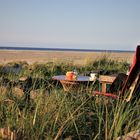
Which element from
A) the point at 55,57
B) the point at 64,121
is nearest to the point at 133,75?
the point at 64,121

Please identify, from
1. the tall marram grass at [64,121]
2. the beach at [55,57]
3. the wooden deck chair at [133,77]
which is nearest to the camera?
the tall marram grass at [64,121]

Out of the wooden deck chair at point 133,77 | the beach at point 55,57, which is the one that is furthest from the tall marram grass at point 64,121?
the beach at point 55,57

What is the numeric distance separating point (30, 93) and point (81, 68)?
361 inches

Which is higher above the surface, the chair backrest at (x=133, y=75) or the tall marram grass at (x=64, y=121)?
the chair backrest at (x=133, y=75)

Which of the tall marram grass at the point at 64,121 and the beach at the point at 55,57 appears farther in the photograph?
the beach at the point at 55,57

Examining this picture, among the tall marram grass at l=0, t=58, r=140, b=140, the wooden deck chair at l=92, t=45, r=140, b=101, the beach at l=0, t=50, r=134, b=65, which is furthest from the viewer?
the beach at l=0, t=50, r=134, b=65

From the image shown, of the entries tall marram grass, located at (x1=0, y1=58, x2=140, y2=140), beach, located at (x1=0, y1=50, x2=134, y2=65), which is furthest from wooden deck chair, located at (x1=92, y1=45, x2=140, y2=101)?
beach, located at (x1=0, y1=50, x2=134, y2=65)

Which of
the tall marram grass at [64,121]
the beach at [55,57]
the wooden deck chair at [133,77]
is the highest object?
the wooden deck chair at [133,77]

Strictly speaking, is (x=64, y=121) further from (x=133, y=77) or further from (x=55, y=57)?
(x=55, y=57)

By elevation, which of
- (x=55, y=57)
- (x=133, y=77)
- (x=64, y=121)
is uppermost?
(x=133, y=77)

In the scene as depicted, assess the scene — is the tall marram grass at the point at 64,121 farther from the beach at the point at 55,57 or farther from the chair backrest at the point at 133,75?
the beach at the point at 55,57

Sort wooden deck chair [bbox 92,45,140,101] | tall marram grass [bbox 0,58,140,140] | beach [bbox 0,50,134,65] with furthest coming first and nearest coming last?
beach [bbox 0,50,134,65], wooden deck chair [bbox 92,45,140,101], tall marram grass [bbox 0,58,140,140]

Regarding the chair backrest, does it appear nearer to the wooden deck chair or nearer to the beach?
the wooden deck chair

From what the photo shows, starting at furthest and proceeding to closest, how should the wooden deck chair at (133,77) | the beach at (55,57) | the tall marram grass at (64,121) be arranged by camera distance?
the beach at (55,57) → the wooden deck chair at (133,77) → the tall marram grass at (64,121)
